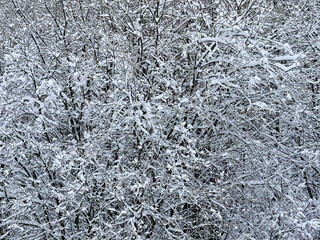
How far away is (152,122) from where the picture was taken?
6594 millimetres

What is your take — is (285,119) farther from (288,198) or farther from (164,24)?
(164,24)

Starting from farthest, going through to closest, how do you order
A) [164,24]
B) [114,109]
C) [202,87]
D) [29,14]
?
[29,14]
[164,24]
[202,87]
[114,109]

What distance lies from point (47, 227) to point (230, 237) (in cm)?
376

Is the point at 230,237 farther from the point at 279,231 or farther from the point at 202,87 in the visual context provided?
the point at 202,87

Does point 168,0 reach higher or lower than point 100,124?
higher

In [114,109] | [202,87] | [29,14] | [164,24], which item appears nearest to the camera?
[114,109]

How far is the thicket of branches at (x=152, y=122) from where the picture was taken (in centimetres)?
681

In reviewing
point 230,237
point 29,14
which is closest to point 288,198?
point 230,237

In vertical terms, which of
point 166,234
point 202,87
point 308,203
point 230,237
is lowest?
point 230,237

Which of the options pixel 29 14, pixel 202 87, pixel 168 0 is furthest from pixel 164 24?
pixel 29 14

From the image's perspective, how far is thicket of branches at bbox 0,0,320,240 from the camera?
6.81 meters

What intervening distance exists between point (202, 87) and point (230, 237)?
128 inches

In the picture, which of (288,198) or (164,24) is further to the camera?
(164,24)

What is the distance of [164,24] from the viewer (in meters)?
8.25
